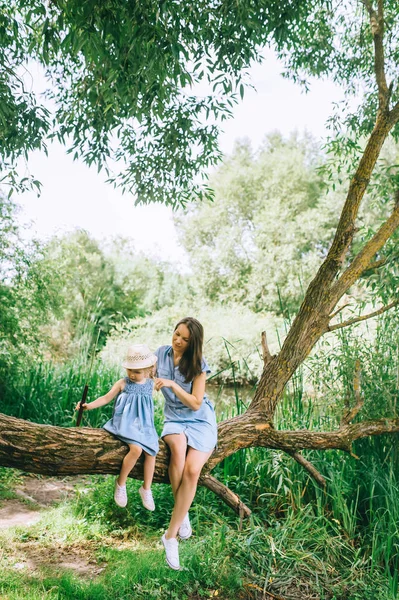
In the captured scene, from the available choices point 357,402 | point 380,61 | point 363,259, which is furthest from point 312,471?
point 380,61

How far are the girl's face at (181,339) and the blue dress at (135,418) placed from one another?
25cm

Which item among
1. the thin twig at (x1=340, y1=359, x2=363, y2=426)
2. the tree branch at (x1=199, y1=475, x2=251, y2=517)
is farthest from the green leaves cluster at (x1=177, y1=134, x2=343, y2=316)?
the tree branch at (x1=199, y1=475, x2=251, y2=517)

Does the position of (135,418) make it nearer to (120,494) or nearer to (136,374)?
(136,374)

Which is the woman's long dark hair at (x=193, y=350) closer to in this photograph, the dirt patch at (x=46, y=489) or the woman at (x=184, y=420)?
the woman at (x=184, y=420)

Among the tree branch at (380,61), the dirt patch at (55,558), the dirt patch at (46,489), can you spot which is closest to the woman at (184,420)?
the dirt patch at (55,558)

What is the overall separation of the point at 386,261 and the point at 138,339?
9799 millimetres

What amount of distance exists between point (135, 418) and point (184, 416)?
327 millimetres

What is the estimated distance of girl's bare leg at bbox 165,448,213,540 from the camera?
112 inches

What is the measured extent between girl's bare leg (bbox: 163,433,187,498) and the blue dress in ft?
0.36

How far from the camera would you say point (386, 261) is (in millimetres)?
3943

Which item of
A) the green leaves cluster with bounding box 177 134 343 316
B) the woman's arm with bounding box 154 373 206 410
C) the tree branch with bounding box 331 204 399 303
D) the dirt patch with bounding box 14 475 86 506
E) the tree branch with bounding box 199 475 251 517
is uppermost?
the green leaves cluster with bounding box 177 134 343 316

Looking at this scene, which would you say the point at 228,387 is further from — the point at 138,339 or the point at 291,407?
the point at 291,407

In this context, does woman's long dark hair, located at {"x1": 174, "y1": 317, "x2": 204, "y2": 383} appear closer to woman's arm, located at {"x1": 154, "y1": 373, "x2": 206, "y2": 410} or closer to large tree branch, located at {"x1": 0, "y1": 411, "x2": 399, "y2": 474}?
woman's arm, located at {"x1": 154, "y1": 373, "x2": 206, "y2": 410}

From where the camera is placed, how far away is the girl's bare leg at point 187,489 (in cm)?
283
